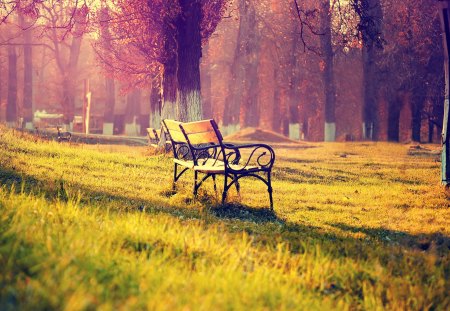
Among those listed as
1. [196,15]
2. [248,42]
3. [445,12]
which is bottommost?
[445,12]

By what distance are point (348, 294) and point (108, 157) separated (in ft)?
34.2

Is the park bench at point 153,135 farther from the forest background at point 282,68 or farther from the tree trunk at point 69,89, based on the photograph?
the tree trunk at point 69,89

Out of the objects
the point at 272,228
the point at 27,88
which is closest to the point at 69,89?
the point at 27,88

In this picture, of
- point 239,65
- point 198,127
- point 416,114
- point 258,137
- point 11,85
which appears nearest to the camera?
point 198,127

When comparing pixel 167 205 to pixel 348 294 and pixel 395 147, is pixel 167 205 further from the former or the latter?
pixel 395 147

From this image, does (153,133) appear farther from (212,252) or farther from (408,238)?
(212,252)

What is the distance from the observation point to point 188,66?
51.4 feet

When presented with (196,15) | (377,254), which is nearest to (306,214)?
(377,254)

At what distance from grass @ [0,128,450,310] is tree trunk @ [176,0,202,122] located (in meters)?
5.90

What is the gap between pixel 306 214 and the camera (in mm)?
8547

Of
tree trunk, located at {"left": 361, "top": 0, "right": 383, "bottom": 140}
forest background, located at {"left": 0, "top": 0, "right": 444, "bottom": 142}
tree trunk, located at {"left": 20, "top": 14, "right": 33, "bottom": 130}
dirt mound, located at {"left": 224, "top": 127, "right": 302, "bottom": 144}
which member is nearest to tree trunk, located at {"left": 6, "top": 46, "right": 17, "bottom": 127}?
forest background, located at {"left": 0, "top": 0, "right": 444, "bottom": 142}

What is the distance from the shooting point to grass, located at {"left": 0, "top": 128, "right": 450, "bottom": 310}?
3643 millimetres

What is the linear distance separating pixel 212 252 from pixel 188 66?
11.2 m

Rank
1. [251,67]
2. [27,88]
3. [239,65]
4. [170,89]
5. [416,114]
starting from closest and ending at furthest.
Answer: [170,89] → [416,114] → [239,65] → [251,67] → [27,88]
